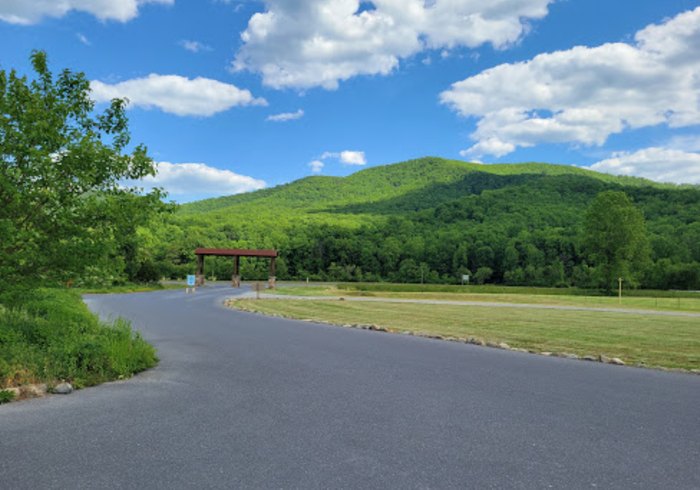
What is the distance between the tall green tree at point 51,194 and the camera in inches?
327

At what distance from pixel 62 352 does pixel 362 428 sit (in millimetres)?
5686

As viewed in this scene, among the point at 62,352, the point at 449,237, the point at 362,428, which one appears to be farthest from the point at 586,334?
the point at 449,237

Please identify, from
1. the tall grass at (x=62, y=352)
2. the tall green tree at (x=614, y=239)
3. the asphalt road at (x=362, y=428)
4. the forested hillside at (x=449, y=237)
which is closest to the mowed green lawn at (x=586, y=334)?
the asphalt road at (x=362, y=428)

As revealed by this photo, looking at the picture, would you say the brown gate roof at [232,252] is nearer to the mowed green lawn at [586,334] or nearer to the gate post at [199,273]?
the gate post at [199,273]

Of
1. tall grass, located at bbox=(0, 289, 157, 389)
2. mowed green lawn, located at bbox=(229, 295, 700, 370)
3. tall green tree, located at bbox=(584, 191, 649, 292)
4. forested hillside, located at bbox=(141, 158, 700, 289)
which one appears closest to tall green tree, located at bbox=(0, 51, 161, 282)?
tall grass, located at bbox=(0, 289, 157, 389)

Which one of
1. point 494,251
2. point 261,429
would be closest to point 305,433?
point 261,429

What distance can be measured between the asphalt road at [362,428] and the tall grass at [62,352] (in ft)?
1.48

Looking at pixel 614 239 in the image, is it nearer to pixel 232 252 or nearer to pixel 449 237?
pixel 449 237

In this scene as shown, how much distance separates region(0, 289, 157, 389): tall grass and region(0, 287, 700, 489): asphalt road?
0.45 m

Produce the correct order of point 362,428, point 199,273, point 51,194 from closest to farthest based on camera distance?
point 362,428 < point 51,194 < point 199,273

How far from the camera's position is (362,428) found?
5691 mm

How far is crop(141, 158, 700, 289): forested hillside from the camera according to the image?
79.2 metres

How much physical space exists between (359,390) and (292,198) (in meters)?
149

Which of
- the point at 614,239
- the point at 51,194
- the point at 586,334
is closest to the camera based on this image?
the point at 51,194
